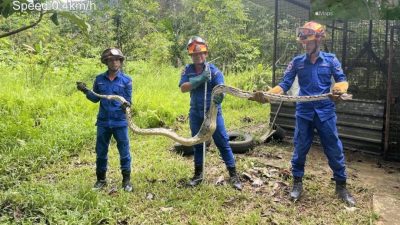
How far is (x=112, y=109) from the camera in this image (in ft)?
15.0

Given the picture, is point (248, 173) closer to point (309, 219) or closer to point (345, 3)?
point (309, 219)

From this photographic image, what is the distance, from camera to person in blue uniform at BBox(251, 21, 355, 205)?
429 centimetres

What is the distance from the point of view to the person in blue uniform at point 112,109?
15.0 feet

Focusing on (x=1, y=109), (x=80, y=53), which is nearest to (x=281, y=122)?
(x=1, y=109)

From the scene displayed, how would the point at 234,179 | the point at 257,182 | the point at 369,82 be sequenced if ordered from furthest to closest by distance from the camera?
the point at 369,82 → the point at 257,182 → the point at 234,179

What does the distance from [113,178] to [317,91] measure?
105 inches

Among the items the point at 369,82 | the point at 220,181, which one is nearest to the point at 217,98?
the point at 220,181

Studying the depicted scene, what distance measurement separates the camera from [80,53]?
12.4 m

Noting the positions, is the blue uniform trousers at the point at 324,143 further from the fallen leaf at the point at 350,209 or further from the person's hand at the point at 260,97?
the person's hand at the point at 260,97

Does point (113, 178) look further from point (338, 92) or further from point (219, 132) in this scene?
point (338, 92)

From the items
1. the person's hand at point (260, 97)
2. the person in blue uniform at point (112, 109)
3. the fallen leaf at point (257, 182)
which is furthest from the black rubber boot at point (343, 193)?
the person in blue uniform at point (112, 109)

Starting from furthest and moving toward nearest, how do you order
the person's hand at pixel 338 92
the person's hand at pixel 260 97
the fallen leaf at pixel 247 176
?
the fallen leaf at pixel 247 176 < the person's hand at pixel 260 97 < the person's hand at pixel 338 92

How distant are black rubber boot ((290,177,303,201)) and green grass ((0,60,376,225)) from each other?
98 mm

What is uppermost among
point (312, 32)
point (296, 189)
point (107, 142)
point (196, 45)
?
point (312, 32)
